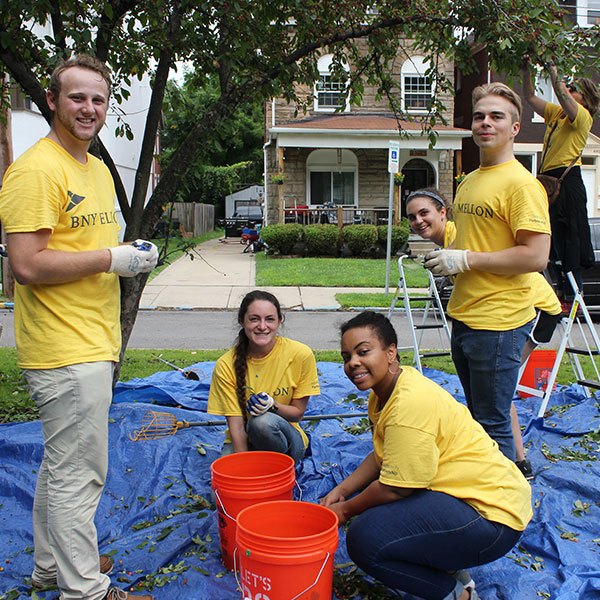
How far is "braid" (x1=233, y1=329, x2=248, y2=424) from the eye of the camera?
3.29 meters

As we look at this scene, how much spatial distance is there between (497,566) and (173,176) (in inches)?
125

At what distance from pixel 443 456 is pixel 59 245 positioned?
159 centimetres

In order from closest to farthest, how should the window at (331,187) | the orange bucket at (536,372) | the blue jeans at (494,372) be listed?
the blue jeans at (494,372)
the orange bucket at (536,372)
the window at (331,187)

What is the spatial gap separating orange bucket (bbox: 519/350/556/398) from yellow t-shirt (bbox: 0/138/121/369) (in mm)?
3670

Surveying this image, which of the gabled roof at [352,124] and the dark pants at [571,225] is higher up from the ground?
the gabled roof at [352,124]

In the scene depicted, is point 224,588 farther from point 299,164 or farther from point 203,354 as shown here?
point 299,164

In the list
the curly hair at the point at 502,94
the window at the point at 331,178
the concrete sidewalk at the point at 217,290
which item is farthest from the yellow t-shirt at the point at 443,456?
the window at the point at 331,178

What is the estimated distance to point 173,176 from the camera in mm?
4375

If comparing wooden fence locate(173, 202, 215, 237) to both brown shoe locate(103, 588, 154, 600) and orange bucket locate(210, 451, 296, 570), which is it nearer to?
orange bucket locate(210, 451, 296, 570)

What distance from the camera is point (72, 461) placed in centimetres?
222

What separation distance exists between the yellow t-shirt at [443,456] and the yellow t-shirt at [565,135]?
246cm

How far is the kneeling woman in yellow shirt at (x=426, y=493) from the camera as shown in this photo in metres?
2.21

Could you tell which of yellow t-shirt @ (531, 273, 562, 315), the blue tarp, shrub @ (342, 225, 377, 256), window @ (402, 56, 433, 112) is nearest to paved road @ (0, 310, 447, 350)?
the blue tarp

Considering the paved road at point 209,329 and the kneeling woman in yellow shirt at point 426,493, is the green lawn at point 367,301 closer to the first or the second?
the paved road at point 209,329
